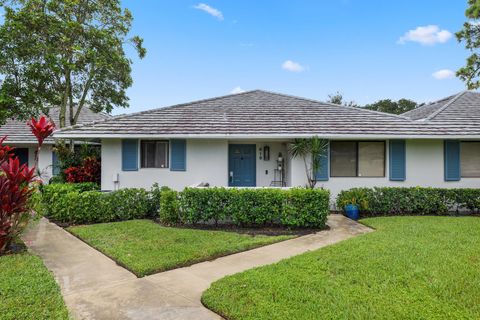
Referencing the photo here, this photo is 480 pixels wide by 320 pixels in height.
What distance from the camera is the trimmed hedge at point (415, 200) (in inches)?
378

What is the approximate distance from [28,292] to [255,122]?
352 inches

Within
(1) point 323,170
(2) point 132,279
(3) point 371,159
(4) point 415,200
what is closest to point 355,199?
(1) point 323,170

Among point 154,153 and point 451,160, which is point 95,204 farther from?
point 451,160

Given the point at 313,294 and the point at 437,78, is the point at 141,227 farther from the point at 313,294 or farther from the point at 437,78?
the point at 437,78

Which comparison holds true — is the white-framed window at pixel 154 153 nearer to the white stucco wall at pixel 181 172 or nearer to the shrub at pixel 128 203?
the white stucco wall at pixel 181 172

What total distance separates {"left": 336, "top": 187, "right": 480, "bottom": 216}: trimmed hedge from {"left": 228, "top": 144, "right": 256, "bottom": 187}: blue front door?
384 centimetres

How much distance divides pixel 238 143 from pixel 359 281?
8133 millimetres

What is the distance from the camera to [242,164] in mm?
11883

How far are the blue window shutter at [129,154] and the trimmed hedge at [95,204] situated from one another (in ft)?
6.19

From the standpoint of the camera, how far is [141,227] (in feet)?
25.6

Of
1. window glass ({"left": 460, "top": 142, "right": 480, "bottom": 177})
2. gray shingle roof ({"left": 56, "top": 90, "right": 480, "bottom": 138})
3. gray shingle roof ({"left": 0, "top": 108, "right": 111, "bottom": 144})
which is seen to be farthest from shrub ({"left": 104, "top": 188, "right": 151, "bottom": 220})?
window glass ({"left": 460, "top": 142, "right": 480, "bottom": 177})

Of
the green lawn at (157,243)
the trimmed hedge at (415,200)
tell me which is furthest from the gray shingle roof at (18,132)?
the trimmed hedge at (415,200)

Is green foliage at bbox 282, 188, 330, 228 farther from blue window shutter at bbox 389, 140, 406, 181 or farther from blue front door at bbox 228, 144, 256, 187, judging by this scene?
blue window shutter at bbox 389, 140, 406, 181

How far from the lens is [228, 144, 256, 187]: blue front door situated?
465 inches
